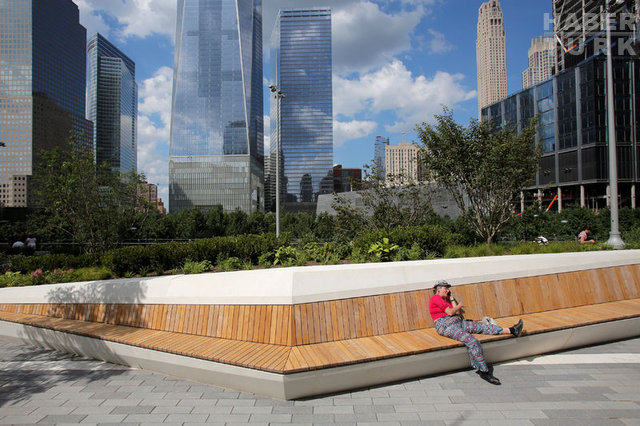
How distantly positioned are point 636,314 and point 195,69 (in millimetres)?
113570

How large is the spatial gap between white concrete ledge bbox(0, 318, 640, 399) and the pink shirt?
0.51 meters

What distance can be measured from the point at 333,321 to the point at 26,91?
138m

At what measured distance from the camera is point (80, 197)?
446 inches

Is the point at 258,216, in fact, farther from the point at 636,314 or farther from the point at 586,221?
the point at 636,314

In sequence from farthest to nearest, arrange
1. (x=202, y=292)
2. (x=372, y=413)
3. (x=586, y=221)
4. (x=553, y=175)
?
(x=553, y=175) < (x=586, y=221) < (x=202, y=292) < (x=372, y=413)

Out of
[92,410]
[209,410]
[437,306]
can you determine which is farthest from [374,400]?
[92,410]

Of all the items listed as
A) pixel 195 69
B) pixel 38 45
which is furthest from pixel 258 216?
pixel 38 45

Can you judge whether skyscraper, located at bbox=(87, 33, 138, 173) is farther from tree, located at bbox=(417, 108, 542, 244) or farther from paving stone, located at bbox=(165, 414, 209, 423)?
paving stone, located at bbox=(165, 414, 209, 423)

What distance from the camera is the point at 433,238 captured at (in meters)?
7.93

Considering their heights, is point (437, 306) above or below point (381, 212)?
below

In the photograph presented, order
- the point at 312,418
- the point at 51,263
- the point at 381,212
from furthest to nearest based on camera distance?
the point at 381,212 → the point at 51,263 → the point at 312,418

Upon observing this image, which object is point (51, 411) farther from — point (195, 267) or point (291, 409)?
point (195, 267)

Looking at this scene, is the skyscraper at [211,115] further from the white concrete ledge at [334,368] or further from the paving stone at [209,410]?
the paving stone at [209,410]

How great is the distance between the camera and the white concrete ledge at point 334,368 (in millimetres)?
3867
